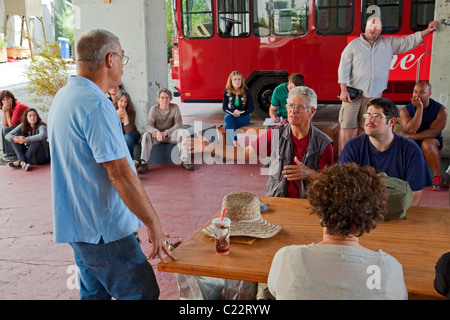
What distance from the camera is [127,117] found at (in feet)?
26.0

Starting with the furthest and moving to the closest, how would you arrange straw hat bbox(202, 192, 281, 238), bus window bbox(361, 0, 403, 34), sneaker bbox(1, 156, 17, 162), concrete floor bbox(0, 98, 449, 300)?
bus window bbox(361, 0, 403, 34) → sneaker bbox(1, 156, 17, 162) → concrete floor bbox(0, 98, 449, 300) → straw hat bbox(202, 192, 281, 238)

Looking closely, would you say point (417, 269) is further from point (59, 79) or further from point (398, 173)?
point (59, 79)

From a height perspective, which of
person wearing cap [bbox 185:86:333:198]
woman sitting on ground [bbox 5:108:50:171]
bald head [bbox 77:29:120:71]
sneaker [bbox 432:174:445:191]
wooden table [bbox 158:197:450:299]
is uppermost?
bald head [bbox 77:29:120:71]

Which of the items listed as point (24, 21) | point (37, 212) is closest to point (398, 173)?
point (37, 212)

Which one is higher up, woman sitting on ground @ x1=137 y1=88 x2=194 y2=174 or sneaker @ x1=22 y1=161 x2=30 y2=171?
woman sitting on ground @ x1=137 y1=88 x2=194 y2=174

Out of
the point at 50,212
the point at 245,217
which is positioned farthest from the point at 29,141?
the point at 245,217

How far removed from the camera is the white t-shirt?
190 cm

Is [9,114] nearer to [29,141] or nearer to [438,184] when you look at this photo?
[29,141]

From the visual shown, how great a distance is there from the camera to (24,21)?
2478cm

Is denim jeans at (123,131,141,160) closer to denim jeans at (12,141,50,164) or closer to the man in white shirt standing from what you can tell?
denim jeans at (12,141,50,164)

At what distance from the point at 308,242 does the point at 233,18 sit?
898 centimetres

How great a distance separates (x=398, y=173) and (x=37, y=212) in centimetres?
424

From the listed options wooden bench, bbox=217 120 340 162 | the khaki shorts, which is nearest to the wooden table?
the khaki shorts

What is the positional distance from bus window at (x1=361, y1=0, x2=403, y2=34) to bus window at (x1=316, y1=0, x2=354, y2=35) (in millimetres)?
307
